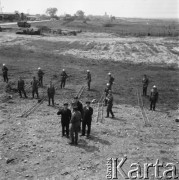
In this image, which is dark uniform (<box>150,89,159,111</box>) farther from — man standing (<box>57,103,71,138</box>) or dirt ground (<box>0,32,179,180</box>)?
man standing (<box>57,103,71,138</box>)

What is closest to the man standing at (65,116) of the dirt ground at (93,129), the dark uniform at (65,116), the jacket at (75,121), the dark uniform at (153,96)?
the dark uniform at (65,116)

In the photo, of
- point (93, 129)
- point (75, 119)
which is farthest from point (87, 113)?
point (93, 129)

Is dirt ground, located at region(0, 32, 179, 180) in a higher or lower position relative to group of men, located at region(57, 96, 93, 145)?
lower

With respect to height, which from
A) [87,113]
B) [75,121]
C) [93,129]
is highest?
[87,113]

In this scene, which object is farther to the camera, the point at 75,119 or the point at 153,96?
the point at 153,96

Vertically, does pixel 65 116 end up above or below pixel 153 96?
above

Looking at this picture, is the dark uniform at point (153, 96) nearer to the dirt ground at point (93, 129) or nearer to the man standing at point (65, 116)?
the dirt ground at point (93, 129)

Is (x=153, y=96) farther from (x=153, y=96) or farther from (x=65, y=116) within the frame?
(x=65, y=116)

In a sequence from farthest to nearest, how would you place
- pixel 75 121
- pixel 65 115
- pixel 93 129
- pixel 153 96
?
pixel 153 96 < pixel 93 129 < pixel 65 115 < pixel 75 121

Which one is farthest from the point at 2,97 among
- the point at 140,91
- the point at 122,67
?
the point at 122,67

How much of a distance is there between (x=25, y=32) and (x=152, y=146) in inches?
1873

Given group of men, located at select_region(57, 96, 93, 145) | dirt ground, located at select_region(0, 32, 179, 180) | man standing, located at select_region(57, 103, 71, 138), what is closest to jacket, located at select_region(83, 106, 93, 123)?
group of men, located at select_region(57, 96, 93, 145)

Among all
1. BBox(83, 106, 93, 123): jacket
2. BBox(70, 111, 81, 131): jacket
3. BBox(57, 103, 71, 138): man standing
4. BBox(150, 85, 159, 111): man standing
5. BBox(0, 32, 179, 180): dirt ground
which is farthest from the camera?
BBox(150, 85, 159, 111): man standing

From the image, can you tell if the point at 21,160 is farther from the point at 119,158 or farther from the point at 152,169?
the point at 152,169
